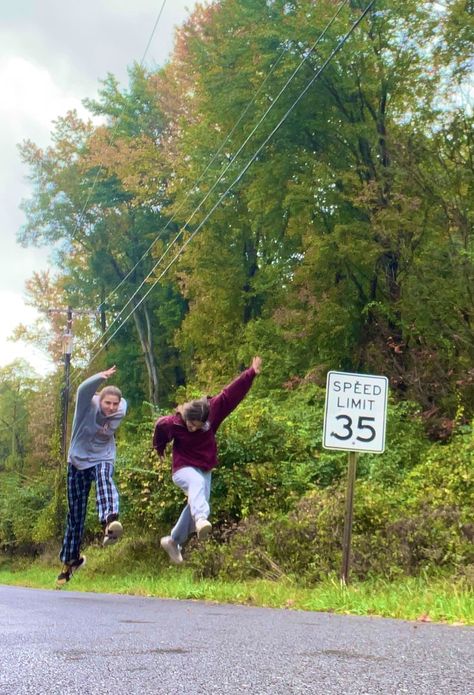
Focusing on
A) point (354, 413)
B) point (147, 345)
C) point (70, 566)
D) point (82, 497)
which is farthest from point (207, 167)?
point (82, 497)

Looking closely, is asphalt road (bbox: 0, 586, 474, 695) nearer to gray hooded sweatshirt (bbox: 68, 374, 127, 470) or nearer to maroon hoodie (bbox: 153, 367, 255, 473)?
maroon hoodie (bbox: 153, 367, 255, 473)

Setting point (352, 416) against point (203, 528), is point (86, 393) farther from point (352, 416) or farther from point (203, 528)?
point (352, 416)

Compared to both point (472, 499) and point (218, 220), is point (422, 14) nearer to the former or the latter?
point (218, 220)

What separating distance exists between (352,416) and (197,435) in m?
1.94

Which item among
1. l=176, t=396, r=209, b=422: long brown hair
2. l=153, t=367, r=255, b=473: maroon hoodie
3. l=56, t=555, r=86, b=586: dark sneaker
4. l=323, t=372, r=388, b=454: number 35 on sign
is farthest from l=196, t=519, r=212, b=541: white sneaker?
l=56, t=555, r=86, b=586: dark sneaker

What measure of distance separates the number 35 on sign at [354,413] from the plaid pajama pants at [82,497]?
2.41m

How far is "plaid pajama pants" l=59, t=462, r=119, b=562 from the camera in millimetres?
8430

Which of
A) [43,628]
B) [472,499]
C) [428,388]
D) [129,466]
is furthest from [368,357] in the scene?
[43,628]

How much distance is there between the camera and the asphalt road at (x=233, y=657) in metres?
2.94

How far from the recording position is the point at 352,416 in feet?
29.8

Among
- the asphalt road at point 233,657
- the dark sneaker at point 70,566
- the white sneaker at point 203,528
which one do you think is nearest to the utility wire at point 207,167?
the dark sneaker at point 70,566

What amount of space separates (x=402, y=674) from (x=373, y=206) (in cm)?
1885

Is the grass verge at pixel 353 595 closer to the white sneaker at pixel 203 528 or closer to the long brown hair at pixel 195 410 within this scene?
the white sneaker at pixel 203 528

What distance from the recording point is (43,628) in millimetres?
5215
